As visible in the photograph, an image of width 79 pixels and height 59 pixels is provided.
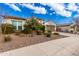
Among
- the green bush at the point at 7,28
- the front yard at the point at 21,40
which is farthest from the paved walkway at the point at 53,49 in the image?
the green bush at the point at 7,28

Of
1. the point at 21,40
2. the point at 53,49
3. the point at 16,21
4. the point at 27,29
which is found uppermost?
the point at 16,21

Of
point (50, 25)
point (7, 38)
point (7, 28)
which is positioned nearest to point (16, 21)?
point (7, 28)

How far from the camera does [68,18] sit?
2.62m

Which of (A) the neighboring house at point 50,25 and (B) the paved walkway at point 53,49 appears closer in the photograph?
Answer: (B) the paved walkway at point 53,49

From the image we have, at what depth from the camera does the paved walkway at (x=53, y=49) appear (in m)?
2.55

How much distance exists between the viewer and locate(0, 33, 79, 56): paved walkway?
2547 millimetres

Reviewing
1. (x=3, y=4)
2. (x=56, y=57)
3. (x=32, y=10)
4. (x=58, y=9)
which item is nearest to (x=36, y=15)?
(x=32, y=10)

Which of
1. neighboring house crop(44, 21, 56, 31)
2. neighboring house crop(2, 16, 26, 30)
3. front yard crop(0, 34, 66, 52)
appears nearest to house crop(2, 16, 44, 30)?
neighboring house crop(2, 16, 26, 30)

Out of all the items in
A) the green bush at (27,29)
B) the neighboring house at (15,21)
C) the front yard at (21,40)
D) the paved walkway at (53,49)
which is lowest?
the paved walkway at (53,49)

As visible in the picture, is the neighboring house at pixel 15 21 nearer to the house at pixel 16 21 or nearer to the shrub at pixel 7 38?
the house at pixel 16 21

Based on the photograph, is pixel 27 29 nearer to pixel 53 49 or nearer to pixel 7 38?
pixel 7 38

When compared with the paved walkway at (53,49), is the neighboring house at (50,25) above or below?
above

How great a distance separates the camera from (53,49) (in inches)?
102

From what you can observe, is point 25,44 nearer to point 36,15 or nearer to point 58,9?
point 36,15
